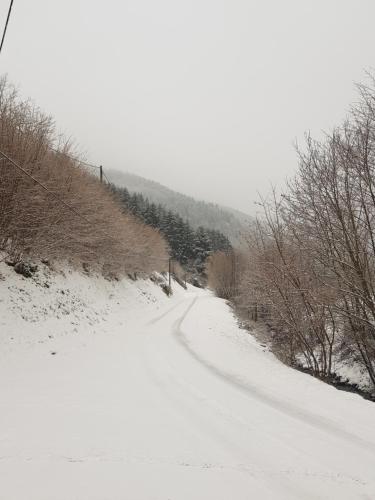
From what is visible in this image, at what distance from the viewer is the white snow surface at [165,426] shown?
11.6 ft

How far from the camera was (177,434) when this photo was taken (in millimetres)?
4828

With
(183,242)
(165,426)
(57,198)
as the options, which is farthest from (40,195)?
(183,242)

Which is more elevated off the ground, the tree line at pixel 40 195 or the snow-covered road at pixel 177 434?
the tree line at pixel 40 195

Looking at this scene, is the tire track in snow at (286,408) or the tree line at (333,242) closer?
the tire track in snow at (286,408)

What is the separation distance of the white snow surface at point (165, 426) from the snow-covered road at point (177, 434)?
0.06ft

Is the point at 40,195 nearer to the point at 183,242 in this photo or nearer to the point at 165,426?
the point at 165,426

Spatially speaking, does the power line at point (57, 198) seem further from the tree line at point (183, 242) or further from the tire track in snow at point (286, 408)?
the tree line at point (183, 242)

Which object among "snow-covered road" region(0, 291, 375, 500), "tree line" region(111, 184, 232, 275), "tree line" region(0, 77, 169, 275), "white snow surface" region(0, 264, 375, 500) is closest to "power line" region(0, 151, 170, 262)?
"tree line" region(0, 77, 169, 275)

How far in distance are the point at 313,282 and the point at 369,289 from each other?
79.6 inches

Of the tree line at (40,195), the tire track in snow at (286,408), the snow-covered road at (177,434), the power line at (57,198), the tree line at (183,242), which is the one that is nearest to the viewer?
the snow-covered road at (177,434)

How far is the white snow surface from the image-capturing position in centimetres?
354

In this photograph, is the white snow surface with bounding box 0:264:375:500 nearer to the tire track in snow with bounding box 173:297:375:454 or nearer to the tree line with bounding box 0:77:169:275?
the tire track in snow with bounding box 173:297:375:454

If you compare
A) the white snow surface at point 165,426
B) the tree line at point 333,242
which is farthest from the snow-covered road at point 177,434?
the tree line at point 333,242

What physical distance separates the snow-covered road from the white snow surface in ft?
0.06
